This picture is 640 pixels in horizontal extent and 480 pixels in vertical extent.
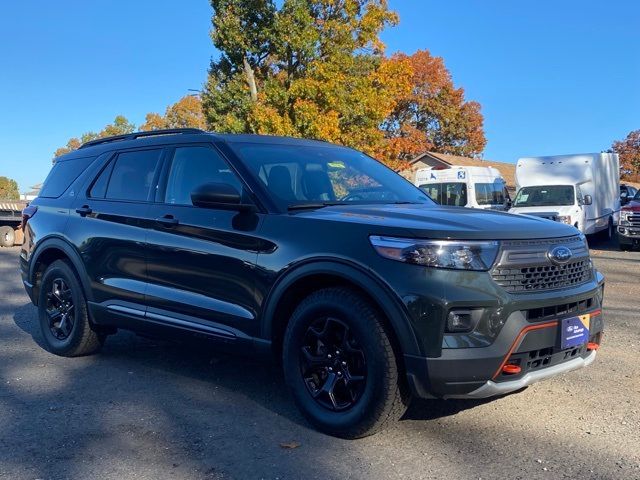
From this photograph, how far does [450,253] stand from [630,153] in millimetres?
72870

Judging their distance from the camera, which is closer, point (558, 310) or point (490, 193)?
point (558, 310)

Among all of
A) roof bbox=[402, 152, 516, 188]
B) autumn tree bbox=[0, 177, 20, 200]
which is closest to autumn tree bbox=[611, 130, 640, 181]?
roof bbox=[402, 152, 516, 188]

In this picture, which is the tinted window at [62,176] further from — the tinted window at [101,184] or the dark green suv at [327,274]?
the dark green suv at [327,274]

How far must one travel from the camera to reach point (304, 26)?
831 inches

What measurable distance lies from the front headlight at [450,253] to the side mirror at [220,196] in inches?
48.7

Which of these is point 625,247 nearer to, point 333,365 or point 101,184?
point 101,184

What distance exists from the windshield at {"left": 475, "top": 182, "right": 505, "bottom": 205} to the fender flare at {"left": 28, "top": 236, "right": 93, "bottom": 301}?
15557mm

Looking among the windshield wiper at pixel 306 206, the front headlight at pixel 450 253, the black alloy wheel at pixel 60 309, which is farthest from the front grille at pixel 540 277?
the black alloy wheel at pixel 60 309

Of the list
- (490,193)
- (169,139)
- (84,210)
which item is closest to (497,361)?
(169,139)

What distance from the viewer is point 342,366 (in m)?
3.74

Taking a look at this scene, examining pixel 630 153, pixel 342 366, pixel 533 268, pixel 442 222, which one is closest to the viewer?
pixel 533 268

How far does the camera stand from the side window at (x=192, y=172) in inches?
180

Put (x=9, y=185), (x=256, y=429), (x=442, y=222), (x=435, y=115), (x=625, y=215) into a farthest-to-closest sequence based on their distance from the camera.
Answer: (x=9, y=185)
(x=435, y=115)
(x=625, y=215)
(x=256, y=429)
(x=442, y=222)

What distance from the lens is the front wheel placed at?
11.4 feet
